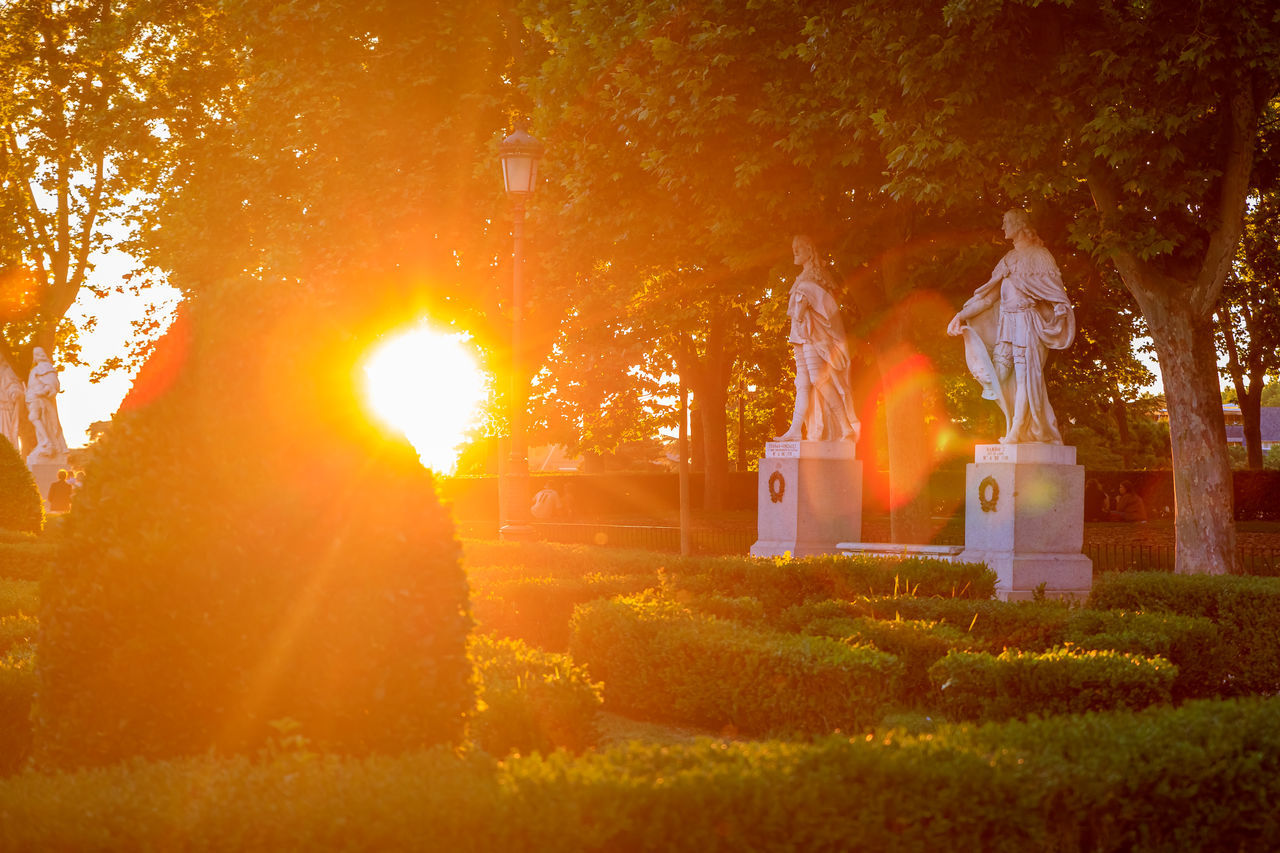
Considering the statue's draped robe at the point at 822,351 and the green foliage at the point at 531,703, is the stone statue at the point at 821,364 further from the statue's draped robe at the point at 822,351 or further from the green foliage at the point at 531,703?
the green foliage at the point at 531,703

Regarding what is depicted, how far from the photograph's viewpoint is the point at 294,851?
3.96 meters

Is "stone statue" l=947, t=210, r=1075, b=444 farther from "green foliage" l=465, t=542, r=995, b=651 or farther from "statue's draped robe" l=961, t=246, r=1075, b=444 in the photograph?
"green foliage" l=465, t=542, r=995, b=651

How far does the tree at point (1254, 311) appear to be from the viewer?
94.3ft

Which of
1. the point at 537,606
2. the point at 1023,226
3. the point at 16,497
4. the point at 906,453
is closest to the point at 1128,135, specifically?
the point at 1023,226

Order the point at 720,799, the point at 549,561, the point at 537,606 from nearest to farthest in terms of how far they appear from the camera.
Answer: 1. the point at 720,799
2. the point at 537,606
3. the point at 549,561

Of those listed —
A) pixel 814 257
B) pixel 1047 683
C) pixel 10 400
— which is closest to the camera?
pixel 1047 683

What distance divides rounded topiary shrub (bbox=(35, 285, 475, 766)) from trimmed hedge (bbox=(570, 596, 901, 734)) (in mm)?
3061

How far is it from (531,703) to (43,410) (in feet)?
116

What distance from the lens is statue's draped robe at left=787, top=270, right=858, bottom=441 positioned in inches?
661

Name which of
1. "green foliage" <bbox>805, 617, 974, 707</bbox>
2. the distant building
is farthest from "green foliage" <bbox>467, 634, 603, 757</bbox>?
the distant building

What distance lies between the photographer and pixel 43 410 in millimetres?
37688

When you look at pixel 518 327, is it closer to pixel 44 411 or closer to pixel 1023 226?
pixel 1023 226

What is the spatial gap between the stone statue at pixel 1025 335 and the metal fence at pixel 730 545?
158 inches

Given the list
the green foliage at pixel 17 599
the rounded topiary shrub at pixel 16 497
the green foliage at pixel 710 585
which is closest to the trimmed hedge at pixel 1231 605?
the green foliage at pixel 710 585
